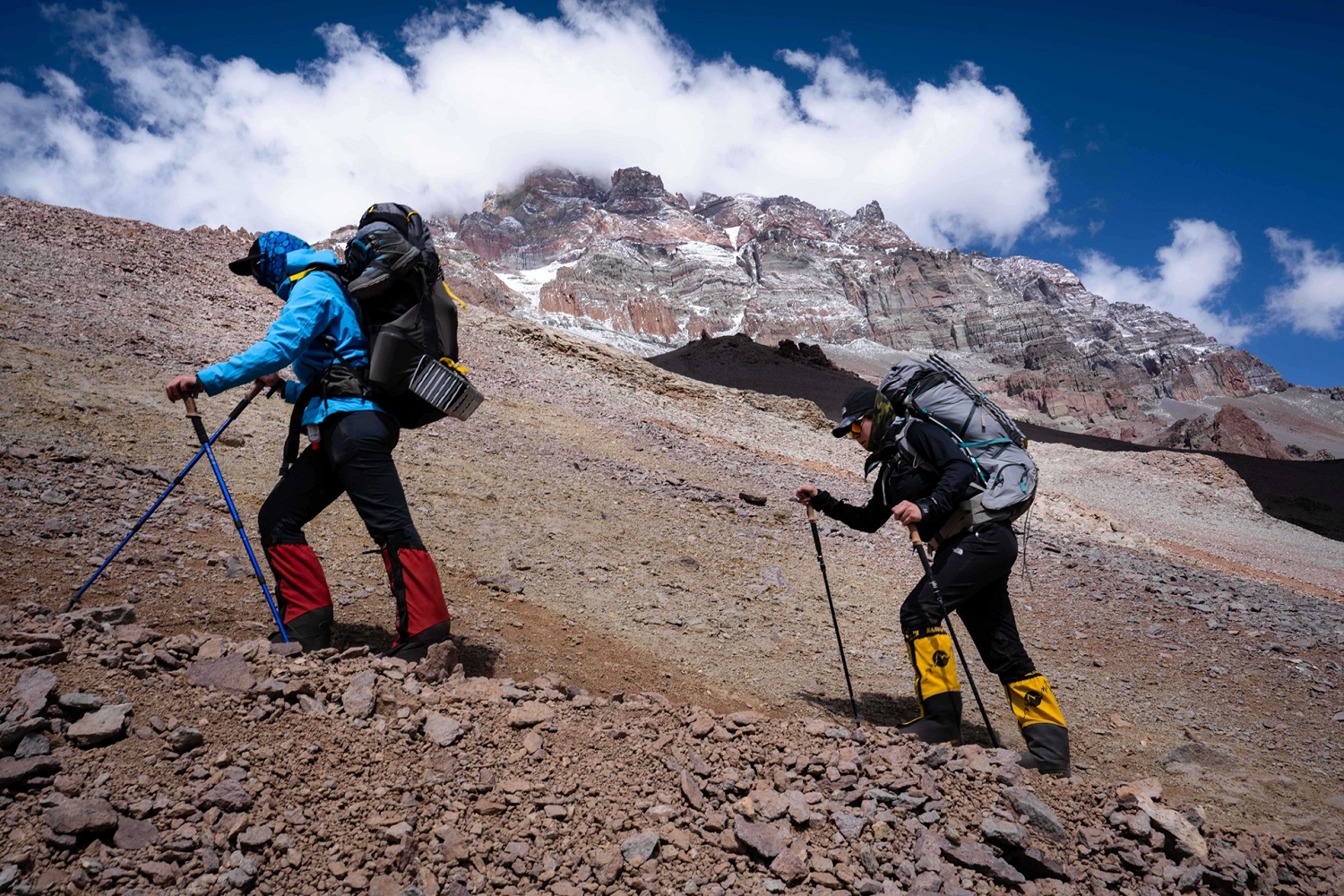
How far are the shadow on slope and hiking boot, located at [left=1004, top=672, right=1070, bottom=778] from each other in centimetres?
2887

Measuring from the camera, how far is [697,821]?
115 inches

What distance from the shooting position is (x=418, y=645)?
380cm

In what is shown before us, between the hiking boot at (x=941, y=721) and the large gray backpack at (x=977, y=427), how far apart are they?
93 centimetres

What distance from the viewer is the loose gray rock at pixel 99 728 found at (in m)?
2.68

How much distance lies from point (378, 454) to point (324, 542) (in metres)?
2.58

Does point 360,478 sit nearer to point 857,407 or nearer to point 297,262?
point 297,262

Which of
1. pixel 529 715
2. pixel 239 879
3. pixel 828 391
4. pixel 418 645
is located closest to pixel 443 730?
pixel 529 715

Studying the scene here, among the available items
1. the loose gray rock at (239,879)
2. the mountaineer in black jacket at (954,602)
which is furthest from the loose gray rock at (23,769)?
the mountaineer in black jacket at (954,602)

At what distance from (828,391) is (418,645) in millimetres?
36205

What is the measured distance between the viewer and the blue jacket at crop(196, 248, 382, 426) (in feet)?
12.1

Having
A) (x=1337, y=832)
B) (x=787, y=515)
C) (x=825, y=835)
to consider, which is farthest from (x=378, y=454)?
(x=787, y=515)

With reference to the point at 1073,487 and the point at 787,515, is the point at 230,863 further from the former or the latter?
the point at 1073,487

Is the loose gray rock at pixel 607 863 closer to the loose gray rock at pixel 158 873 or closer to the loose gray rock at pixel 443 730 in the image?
the loose gray rock at pixel 443 730

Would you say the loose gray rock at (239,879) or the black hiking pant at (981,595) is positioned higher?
the black hiking pant at (981,595)
